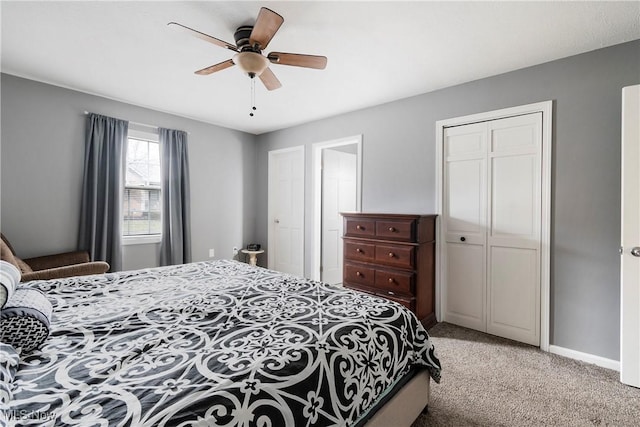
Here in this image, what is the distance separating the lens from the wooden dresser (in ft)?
9.44

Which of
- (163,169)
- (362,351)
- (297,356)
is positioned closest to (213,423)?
(297,356)

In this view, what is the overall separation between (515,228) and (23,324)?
3.40 metres

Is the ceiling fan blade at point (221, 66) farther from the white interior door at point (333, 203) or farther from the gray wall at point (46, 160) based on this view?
the white interior door at point (333, 203)

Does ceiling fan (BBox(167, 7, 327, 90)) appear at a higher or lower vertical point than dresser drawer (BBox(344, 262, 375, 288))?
higher

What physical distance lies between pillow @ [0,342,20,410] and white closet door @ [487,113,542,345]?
3.30 m

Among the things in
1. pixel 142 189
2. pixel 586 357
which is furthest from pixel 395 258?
pixel 142 189

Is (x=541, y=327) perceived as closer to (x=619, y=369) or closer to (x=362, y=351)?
(x=619, y=369)

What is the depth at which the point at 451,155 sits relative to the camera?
313cm

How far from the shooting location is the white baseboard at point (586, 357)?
226cm

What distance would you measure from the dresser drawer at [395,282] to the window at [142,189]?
3054mm

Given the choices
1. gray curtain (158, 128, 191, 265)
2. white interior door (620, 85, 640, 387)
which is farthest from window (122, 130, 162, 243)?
white interior door (620, 85, 640, 387)

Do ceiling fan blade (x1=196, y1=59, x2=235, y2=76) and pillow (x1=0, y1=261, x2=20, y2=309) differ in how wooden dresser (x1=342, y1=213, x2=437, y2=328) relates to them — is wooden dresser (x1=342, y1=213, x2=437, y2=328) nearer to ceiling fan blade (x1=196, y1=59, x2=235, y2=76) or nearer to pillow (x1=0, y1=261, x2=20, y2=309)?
ceiling fan blade (x1=196, y1=59, x2=235, y2=76)

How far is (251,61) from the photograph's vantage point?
6.65 feet

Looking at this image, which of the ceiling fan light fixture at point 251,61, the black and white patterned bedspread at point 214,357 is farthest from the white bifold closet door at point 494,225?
the ceiling fan light fixture at point 251,61
